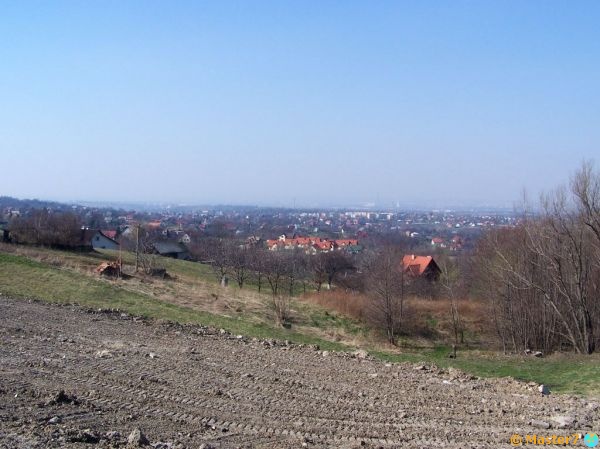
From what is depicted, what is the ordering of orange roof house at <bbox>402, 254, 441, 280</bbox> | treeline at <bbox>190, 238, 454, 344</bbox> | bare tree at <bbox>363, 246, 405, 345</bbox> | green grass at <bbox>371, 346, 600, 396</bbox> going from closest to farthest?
green grass at <bbox>371, 346, 600, 396</bbox>, bare tree at <bbox>363, 246, 405, 345</bbox>, treeline at <bbox>190, 238, 454, 344</bbox>, orange roof house at <bbox>402, 254, 441, 280</bbox>

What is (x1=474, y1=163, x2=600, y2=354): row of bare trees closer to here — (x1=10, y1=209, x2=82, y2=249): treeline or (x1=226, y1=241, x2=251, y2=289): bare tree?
(x1=226, y1=241, x2=251, y2=289): bare tree

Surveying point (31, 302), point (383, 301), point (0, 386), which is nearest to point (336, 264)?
point (383, 301)

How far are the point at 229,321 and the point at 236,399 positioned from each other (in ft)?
38.4

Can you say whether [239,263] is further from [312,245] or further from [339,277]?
[312,245]

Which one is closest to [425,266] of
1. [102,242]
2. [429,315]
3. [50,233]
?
[429,315]

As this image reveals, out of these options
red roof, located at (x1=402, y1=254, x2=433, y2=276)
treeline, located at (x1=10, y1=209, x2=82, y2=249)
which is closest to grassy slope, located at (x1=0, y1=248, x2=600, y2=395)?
red roof, located at (x1=402, y1=254, x2=433, y2=276)

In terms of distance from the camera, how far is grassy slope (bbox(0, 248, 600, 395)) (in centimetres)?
1524

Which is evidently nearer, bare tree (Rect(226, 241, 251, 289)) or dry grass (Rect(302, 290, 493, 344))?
dry grass (Rect(302, 290, 493, 344))

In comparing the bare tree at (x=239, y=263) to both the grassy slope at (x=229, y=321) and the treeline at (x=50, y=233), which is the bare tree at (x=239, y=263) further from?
the grassy slope at (x=229, y=321)

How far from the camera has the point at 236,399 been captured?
32.7 ft

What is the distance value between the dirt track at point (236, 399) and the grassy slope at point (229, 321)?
2.72 meters

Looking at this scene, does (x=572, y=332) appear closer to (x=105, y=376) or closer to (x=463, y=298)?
(x=463, y=298)

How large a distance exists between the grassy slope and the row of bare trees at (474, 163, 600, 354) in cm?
377

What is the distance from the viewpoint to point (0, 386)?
9.27 metres
